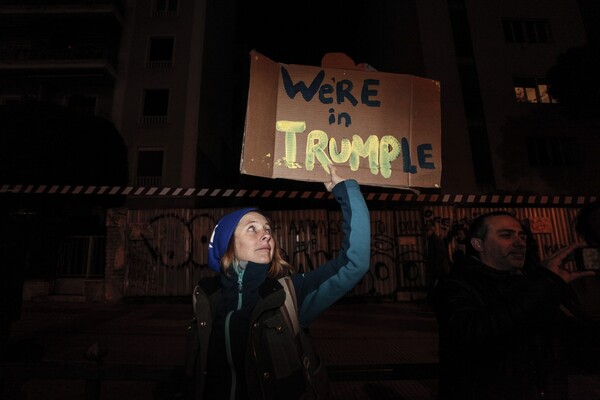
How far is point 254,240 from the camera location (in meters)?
1.79

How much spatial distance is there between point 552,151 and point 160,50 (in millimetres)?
20854

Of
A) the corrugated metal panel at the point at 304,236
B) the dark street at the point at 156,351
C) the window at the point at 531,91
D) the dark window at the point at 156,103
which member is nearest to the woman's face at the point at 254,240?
the dark street at the point at 156,351

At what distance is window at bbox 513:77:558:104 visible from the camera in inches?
592

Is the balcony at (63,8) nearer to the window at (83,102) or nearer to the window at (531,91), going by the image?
the window at (83,102)

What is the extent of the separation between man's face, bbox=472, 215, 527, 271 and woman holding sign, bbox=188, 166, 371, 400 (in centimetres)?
75

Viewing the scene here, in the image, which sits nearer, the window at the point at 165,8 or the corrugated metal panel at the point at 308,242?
the corrugated metal panel at the point at 308,242

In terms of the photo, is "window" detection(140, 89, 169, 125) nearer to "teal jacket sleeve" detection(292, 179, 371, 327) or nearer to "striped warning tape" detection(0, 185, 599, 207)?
"striped warning tape" detection(0, 185, 599, 207)

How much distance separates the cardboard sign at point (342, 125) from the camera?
7.39ft

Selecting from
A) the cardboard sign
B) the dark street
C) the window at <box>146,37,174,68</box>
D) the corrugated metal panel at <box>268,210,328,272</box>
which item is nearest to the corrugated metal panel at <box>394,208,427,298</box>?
the dark street

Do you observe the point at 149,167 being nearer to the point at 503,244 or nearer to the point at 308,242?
the point at 308,242

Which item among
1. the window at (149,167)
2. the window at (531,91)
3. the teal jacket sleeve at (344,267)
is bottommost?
the teal jacket sleeve at (344,267)

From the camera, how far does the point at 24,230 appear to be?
2896mm

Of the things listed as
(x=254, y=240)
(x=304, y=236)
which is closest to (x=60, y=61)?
(x=304, y=236)

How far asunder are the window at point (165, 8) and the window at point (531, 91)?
18.6 m
